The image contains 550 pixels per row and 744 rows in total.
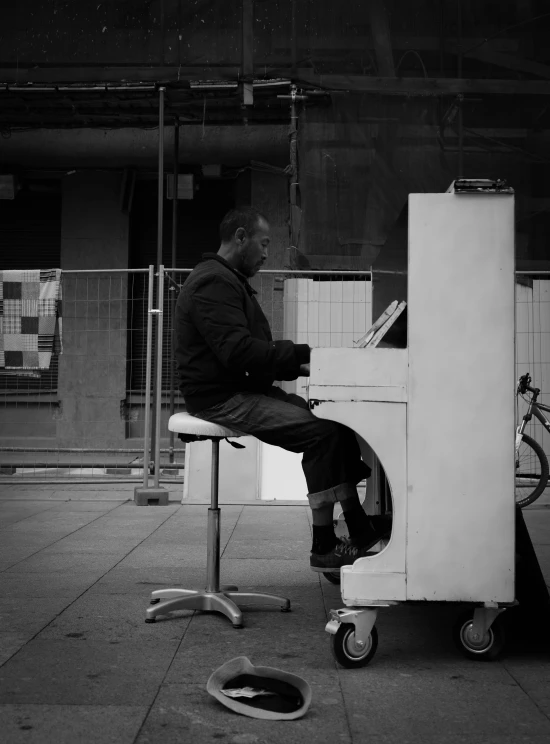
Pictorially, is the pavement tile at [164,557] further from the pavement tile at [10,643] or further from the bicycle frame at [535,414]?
the bicycle frame at [535,414]

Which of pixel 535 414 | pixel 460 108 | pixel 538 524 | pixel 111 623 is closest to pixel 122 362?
pixel 460 108

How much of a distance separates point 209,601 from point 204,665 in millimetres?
724

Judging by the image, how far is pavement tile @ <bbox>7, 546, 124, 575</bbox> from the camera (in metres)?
4.68

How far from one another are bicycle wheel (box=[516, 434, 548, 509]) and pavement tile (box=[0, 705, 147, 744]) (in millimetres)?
5878

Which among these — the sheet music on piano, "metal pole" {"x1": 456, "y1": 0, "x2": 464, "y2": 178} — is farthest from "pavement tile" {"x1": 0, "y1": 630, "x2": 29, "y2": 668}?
"metal pole" {"x1": 456, "y1": 0, "x2": 464, "y2": 178}

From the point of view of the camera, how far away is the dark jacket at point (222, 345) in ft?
11.2

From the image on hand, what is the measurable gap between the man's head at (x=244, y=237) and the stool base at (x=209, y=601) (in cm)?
148

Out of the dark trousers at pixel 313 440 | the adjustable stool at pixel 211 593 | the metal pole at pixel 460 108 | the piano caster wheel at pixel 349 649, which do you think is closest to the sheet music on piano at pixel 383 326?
the dark trousers at pixel 313 440

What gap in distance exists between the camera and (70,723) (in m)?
2.37

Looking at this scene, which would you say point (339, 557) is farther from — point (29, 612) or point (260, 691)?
point (29, 612)

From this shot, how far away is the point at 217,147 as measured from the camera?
10.9 m

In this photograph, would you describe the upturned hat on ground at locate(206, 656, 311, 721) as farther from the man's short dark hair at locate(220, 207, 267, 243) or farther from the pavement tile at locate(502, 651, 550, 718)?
the man's short dark hair at locate(220, 207, 267, 243)

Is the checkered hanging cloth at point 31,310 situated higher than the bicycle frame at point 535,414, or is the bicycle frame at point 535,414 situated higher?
the checkered hanging cloth at point 31,310

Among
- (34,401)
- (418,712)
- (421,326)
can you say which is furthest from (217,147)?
(418,712)
